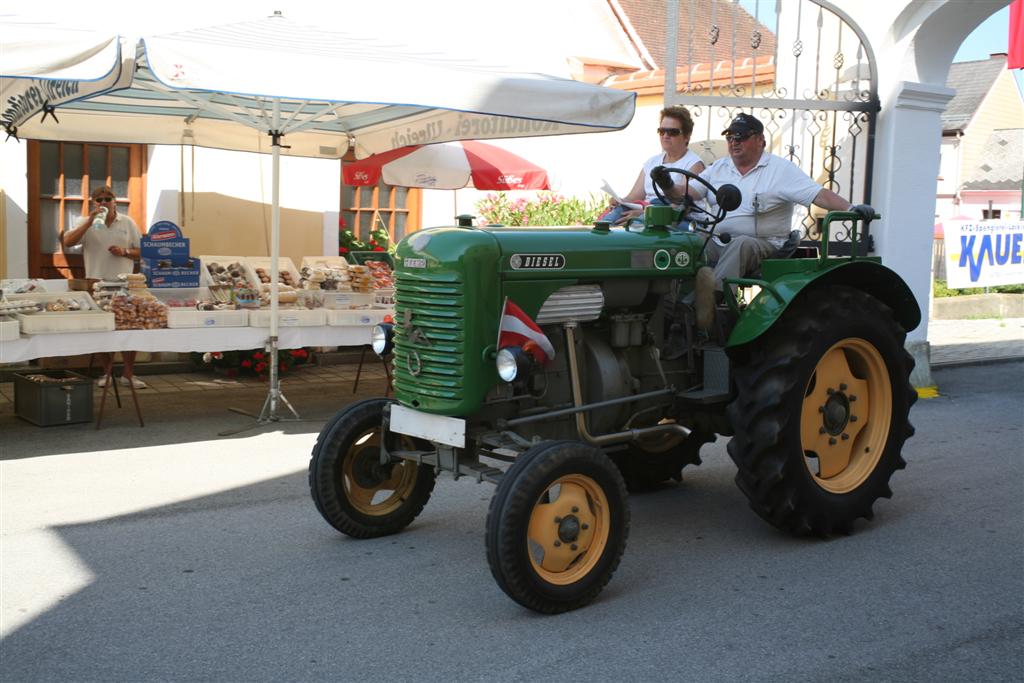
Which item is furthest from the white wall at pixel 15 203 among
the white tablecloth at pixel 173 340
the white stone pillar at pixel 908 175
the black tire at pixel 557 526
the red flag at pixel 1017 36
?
the red flag at pixel 1017 36

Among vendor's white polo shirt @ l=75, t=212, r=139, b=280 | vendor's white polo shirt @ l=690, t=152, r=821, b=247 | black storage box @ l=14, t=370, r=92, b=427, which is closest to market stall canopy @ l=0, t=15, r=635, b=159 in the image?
vendor's white polo shirt @ l=75, t=212, r=139, b=280

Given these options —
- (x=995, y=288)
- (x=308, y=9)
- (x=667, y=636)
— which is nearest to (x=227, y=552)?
(x=667, y=636)

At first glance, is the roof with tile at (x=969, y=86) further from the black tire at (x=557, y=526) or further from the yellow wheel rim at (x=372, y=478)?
the black tire at (x=557, y=526)

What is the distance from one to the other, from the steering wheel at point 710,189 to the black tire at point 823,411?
1.88 ft

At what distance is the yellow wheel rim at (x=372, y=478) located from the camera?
5.07 meters

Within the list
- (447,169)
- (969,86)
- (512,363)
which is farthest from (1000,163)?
(512,363)

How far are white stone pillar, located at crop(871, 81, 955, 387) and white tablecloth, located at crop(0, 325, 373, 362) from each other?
4.47 meters

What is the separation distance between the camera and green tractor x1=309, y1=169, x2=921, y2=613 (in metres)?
4.34

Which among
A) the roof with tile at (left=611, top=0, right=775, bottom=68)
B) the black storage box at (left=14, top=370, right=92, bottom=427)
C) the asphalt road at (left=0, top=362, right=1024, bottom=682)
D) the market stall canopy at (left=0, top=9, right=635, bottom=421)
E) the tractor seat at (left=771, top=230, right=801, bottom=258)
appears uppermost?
the roof with tile at (left=611, top=0, right=775, bottom=68)

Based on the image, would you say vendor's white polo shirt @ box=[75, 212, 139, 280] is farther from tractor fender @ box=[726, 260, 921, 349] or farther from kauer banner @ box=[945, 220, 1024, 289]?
kauer banner @ box=[945, 220, 1024, 289]

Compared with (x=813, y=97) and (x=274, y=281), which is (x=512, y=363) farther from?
(x=813, y=97)

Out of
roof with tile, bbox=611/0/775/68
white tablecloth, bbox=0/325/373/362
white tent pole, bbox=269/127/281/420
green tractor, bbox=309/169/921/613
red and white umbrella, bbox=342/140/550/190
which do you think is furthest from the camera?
roof with tile, bbox=611/0/775/68

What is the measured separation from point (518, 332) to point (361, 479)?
1.17m

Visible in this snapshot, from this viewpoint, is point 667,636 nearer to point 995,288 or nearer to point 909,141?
point 909,141
